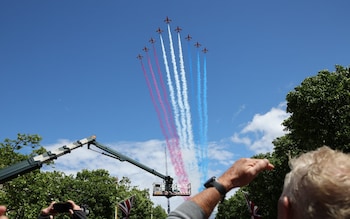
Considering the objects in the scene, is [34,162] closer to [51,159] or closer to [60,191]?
[51,159]

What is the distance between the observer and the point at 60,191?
51.1 metres

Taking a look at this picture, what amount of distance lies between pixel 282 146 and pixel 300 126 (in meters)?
7.93

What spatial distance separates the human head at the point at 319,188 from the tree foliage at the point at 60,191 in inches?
300

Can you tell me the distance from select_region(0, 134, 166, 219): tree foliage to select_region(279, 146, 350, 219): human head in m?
7.62

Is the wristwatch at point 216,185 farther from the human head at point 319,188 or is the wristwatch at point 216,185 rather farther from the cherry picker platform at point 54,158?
the cherry picker platform at point 54,158

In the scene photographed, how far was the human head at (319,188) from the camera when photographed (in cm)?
159

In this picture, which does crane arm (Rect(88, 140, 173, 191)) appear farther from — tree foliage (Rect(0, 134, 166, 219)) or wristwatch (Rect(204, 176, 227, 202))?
wristwatch (Rect(204, 176, 227, 202))

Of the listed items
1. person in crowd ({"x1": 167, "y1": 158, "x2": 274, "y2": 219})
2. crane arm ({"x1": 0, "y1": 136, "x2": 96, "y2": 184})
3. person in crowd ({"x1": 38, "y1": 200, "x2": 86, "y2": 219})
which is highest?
crane arm ({"x1": 0, "y1": 136, "x2": 96, "y2": 184})

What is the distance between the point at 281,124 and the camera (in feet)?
114

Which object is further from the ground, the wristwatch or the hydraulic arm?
the hydraulic arm

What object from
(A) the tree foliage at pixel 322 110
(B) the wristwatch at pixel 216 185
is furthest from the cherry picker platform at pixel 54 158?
(B) the wristwatch at pixel 216 185

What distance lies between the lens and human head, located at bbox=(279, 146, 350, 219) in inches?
62.6

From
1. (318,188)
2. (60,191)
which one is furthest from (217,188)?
(60,191)

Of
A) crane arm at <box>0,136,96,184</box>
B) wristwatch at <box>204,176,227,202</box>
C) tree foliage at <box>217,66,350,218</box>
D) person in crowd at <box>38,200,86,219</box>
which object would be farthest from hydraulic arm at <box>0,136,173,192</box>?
wristwatch at <box>204,176,227,202</box>
